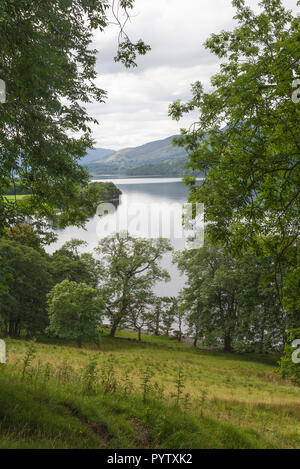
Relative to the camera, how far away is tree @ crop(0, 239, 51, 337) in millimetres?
29169

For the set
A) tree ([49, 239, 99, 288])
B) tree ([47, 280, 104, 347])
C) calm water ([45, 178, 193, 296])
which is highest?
calm water ([45, 178, 193, 296])

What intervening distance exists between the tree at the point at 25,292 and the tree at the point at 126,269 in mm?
8423

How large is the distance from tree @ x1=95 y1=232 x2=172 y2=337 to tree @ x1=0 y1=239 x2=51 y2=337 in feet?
27.6

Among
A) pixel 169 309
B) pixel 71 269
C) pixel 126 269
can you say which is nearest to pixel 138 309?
pixel 126 269

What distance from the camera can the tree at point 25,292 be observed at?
1148 inches

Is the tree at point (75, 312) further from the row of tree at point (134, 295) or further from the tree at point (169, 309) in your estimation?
the tree at point (169, 309)

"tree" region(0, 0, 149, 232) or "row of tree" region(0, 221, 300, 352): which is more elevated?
"tree" region(0, 0, 149, 232)

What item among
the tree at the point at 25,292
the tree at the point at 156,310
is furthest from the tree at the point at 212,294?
the tree at the point at 25,292

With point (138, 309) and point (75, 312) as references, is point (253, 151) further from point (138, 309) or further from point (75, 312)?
point (138, 309)

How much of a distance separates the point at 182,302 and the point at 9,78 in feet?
111

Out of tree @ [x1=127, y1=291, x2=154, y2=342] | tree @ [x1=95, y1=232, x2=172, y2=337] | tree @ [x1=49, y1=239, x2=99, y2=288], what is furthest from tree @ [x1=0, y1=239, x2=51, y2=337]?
tree @ [x1=127, y1=291, x2=154, y2=342]

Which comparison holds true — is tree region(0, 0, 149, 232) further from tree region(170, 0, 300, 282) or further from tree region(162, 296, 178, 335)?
tree region(162, 296, 178, 335)

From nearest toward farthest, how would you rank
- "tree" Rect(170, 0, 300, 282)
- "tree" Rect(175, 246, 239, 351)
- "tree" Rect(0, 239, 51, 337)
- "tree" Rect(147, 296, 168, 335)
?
"tree" Rect(170, 0, 300, 282), "tree" Rect(0, 239, 51, 337), "tree" Rect(175, 246, 239, 351), "tree" Rect(147, 296, 168, 335)
